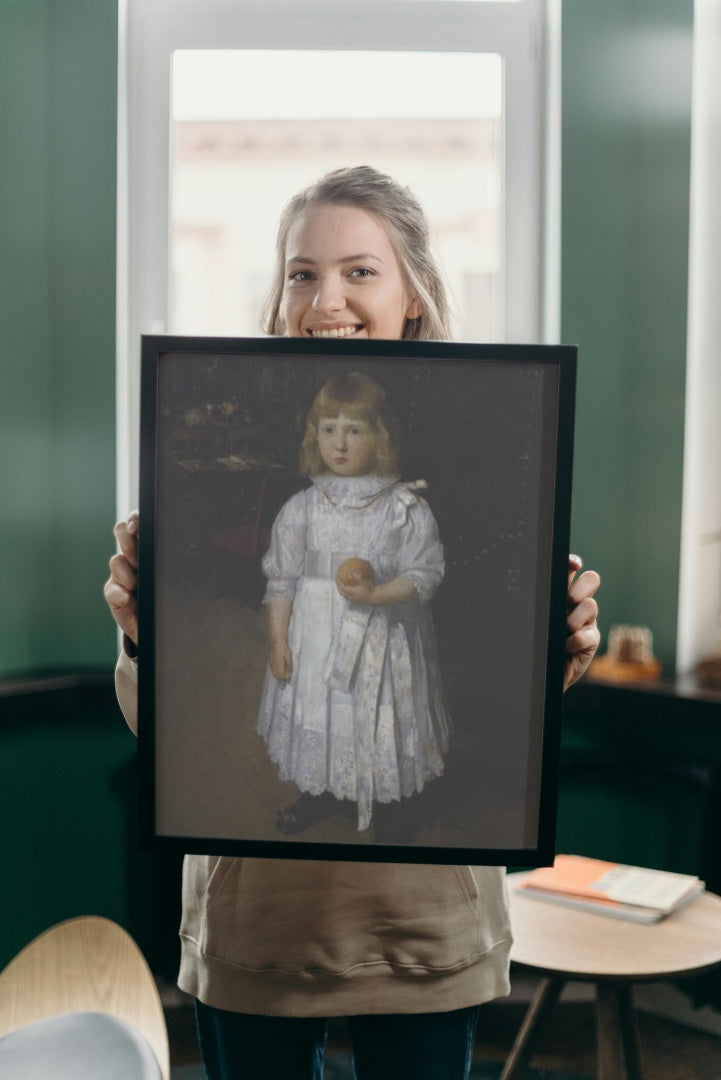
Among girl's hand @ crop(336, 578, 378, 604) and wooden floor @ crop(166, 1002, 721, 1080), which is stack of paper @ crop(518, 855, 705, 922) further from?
girl's hand @ crop(336, 578, 378, 604)

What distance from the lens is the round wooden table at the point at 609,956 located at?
5.36 feet

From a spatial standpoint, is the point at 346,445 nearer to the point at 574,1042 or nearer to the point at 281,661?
the point at 281,661

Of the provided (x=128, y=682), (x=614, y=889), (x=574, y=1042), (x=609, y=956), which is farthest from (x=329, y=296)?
(x=574, y=1042)

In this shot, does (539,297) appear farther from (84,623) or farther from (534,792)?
(534,792)

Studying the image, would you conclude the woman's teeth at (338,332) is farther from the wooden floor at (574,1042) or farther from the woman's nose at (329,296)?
the wooden floor at (574,1042)

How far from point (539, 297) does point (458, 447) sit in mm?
1781

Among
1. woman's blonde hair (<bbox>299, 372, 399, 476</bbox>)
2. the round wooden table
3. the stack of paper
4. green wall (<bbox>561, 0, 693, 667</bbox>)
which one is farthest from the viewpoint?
green wall (<bbox>561, 0, 693, 667</bbox>)

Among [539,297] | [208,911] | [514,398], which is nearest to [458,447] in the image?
[514,398]

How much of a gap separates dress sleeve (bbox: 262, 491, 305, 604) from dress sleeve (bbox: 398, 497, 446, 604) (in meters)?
0.09

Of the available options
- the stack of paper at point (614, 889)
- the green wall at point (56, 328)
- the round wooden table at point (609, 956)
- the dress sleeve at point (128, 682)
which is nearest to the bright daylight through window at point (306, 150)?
the green wall at point (56, 328)

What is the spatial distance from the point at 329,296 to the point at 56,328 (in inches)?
64.2

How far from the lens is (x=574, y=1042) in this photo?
8.05 ft

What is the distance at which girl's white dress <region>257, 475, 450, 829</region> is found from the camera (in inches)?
36.0

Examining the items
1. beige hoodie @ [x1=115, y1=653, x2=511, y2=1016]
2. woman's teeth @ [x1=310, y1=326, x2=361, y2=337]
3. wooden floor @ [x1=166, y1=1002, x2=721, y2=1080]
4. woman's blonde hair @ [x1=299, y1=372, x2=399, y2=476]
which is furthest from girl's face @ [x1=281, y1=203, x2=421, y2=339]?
wooden floor @ [x1=166, y1=1002, x2=721, y2=1080]
